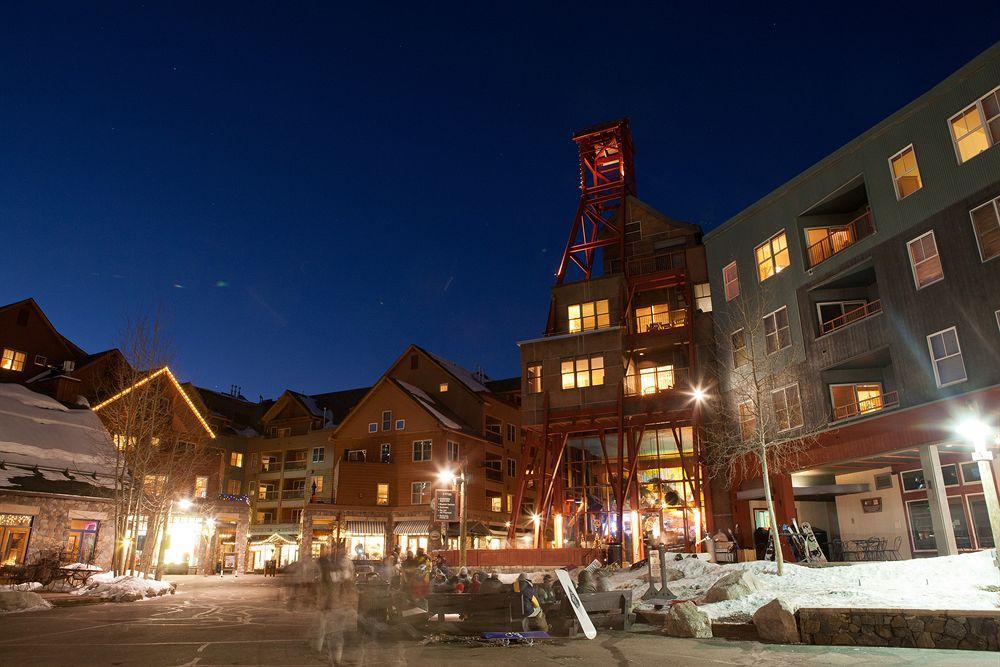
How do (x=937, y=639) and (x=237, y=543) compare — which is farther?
Answer: (x=237, y=543)

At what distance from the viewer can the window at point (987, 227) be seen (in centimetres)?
2272

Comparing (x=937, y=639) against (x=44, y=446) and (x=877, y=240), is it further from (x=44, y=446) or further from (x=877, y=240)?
(x=44, y=446)

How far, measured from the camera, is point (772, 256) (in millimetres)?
33812

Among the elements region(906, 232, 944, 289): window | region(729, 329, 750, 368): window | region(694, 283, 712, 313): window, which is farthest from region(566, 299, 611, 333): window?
region(906, 232, 944, 289): window

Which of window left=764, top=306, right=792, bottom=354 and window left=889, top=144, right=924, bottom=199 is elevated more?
window left=889, top=144, right=924, bottom=199

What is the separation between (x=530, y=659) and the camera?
536 inches

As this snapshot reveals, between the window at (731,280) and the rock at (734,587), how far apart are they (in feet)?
64.7

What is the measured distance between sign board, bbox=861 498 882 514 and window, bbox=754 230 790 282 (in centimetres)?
1130

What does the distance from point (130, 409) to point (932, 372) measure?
35858mm

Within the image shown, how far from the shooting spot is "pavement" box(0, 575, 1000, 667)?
12.7 m

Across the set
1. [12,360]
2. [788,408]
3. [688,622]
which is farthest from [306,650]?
[12,360]

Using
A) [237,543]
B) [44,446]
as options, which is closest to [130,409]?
[44,446]

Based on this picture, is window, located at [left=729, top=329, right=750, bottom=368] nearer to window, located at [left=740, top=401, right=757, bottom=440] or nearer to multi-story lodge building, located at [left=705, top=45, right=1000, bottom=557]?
multi-story lodge building, located at [left=705, top=45, right=1000, bottom=557]

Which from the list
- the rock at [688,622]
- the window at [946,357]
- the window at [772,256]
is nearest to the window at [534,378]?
the window at [772,256]
